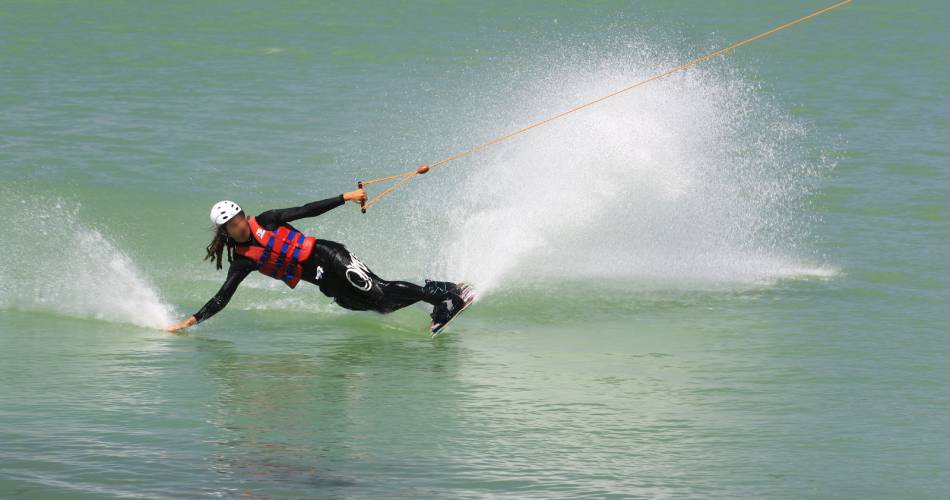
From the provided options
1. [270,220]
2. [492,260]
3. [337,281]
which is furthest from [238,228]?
[492,260]

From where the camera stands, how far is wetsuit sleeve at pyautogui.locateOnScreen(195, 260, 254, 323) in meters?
11.2

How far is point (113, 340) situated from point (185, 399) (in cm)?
211

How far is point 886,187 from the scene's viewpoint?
1919cm

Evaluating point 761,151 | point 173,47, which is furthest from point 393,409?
point 173,47

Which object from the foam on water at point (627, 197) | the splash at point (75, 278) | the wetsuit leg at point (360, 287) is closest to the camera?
the wetsuit leg at point (360, 287)

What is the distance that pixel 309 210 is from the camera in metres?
11.1

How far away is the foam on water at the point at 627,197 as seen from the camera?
14.7 meters

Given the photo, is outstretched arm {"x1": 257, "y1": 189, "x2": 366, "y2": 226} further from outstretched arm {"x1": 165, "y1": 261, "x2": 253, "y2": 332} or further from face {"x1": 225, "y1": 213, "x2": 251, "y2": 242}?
outstretched arm {"x1": 165, "y1": 261, "x2": 253, "y2": 332}

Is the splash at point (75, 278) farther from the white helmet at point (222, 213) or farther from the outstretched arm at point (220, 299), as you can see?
the white helmet at point (222, 213)

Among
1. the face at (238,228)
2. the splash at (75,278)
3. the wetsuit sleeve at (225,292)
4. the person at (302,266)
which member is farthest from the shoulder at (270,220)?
the splash at (75,278)

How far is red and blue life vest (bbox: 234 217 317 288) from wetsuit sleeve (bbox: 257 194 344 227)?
0.08 meters

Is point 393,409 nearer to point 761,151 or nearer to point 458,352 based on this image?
point 458,352

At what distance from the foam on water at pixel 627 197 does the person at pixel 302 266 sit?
6.18 ft

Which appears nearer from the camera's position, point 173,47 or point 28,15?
point 173,47
